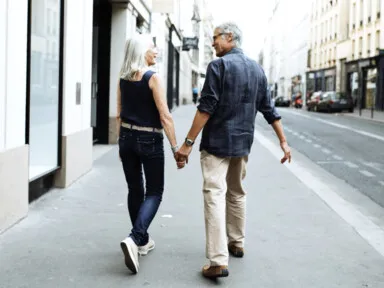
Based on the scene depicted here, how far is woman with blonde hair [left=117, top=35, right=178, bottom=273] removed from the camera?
475cm

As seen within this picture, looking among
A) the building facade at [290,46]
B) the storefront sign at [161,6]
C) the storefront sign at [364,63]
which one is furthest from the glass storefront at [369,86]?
the storefront sign at [161,6]

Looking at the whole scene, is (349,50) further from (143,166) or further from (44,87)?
(143,166)

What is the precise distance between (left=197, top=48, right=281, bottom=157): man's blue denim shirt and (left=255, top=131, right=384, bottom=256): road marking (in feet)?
5.65

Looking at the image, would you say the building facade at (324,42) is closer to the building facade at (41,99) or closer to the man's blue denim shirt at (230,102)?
the building facade at (41,99)

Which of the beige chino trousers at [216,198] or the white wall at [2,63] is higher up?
the white wall at [2,63]

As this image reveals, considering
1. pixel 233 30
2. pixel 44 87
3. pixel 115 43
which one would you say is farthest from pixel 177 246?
pixel 115 43

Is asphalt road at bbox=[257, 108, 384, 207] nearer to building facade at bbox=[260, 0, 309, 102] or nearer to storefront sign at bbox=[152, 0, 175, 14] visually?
storefront sign at bbox=[152, 0, 175, 14]

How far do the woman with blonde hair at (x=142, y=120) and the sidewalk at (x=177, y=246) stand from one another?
407mm

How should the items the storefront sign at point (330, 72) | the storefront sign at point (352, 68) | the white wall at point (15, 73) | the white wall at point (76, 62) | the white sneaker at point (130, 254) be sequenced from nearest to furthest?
1. the white sneaker at point (130, 254)
2. the white wall at point (15, 73)
3. the white wall at point (76, 62)
4. the storefront sign at point (352, 68)
5. the storefront sign at point (330, 72)

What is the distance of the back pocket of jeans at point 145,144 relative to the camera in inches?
188

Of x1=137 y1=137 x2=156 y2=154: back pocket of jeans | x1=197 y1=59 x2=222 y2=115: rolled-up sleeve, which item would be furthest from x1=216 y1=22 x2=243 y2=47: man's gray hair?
x1=137 y1=137 x2=156 y2=154: back pocket of jeans

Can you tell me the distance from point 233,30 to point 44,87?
3703 millimetres

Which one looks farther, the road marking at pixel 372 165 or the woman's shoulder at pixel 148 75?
the road marking at pixel 372 165

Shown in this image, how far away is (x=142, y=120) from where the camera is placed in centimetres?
480
